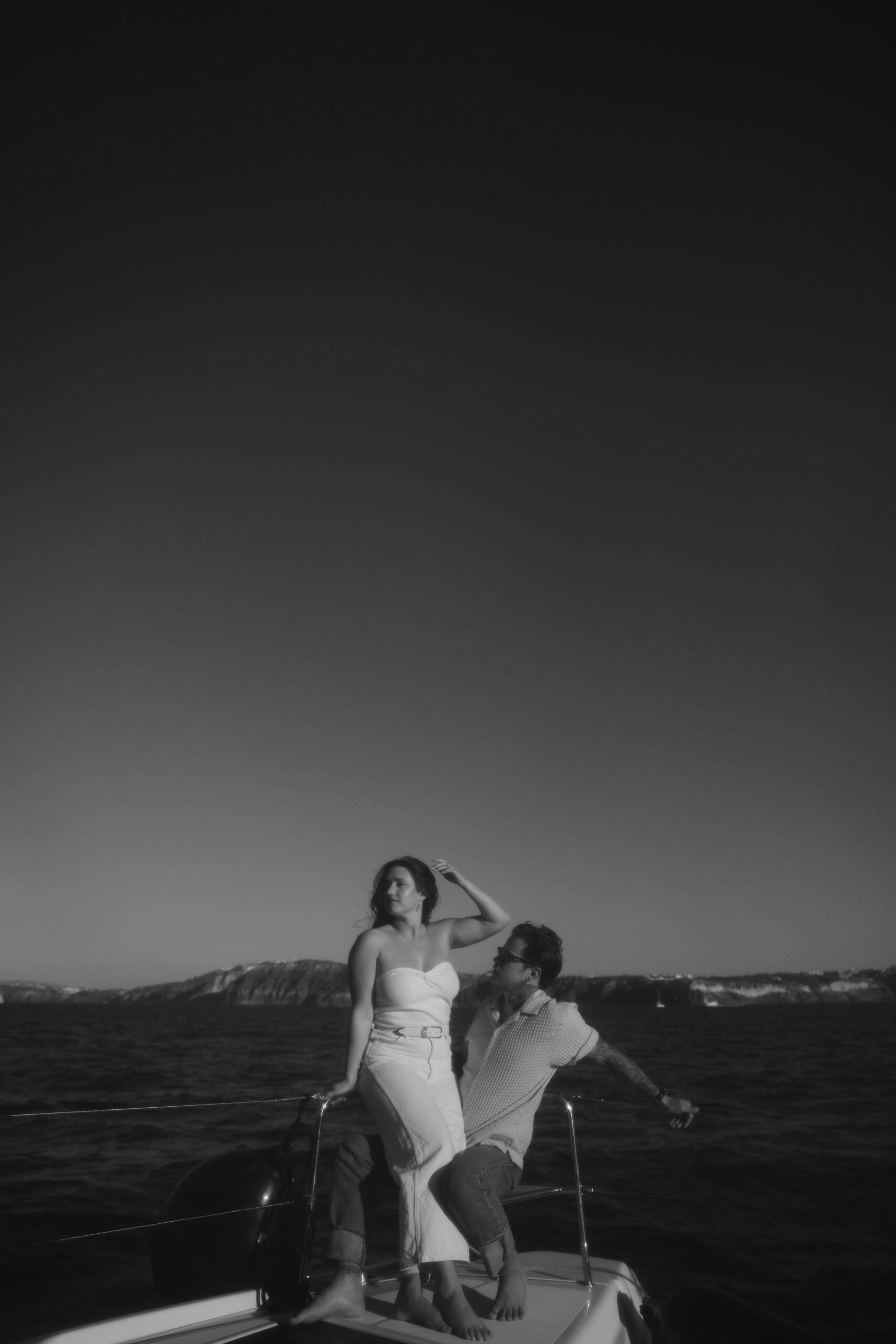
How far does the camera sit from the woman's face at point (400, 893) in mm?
3693

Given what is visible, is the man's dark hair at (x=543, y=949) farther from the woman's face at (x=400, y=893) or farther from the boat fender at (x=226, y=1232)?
the boat fender at (x=226, y=1232)

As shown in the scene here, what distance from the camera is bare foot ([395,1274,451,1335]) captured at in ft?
9.54

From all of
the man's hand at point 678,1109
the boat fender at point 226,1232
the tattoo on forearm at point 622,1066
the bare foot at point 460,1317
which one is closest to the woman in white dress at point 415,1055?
the bare foot at point 460,1317

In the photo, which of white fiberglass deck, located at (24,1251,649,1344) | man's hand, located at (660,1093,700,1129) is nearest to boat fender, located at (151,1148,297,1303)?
white fiberglass deck, located at (24,1251,649,1344)

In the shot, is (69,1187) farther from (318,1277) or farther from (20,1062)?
(20,1062)

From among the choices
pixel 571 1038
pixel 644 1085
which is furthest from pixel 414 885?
pixel 644 1085

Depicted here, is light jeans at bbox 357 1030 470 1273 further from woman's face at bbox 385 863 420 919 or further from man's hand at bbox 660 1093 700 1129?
man's hand at bbox 660 1093 700 1129

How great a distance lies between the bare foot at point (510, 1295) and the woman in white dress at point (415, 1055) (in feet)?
0.44

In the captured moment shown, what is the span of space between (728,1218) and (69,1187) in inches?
260

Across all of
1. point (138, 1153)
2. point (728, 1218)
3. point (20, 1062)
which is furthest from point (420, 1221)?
point (20, 1062)

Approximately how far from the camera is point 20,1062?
1041 inches

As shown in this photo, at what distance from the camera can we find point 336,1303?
116 inches

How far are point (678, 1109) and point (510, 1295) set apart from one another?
1.03m

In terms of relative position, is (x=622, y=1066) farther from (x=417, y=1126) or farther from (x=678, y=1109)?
(x=417, y=1126)
